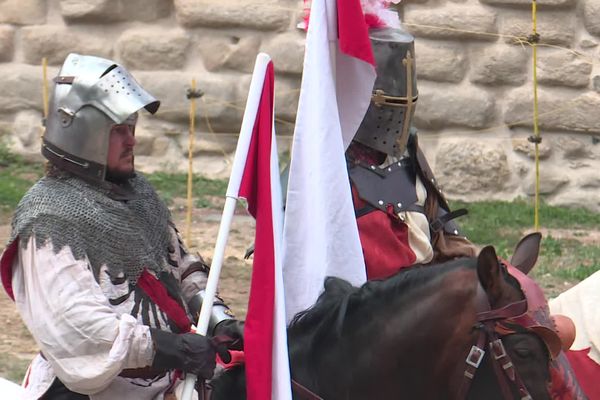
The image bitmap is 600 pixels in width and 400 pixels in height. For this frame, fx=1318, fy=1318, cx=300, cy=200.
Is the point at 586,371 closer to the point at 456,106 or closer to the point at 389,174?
the point at 389,174

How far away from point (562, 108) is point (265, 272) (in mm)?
5669

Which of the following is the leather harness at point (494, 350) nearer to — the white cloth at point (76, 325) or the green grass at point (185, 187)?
the white cloth at point (76, 325)

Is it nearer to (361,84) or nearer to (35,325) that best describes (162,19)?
(361,84)

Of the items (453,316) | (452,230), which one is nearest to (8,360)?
(452,230)

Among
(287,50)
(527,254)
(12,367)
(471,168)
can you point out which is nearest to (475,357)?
(527,254)

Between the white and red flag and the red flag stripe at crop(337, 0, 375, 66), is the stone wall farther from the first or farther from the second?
the white and red flag

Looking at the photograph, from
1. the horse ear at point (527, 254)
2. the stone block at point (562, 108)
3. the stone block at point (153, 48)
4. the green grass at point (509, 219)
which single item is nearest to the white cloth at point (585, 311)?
the horse ear at point (527, 254)

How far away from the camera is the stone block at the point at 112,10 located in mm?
9648

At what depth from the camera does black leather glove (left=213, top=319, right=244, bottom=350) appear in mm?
4113

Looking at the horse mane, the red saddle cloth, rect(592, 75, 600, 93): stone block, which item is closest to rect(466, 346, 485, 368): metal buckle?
the horse mane

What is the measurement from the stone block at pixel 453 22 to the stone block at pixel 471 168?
771 millimetres

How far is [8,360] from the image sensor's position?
22.2ft

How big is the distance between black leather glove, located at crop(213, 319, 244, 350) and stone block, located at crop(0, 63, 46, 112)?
5.90 meters

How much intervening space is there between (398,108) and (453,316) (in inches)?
54.9
